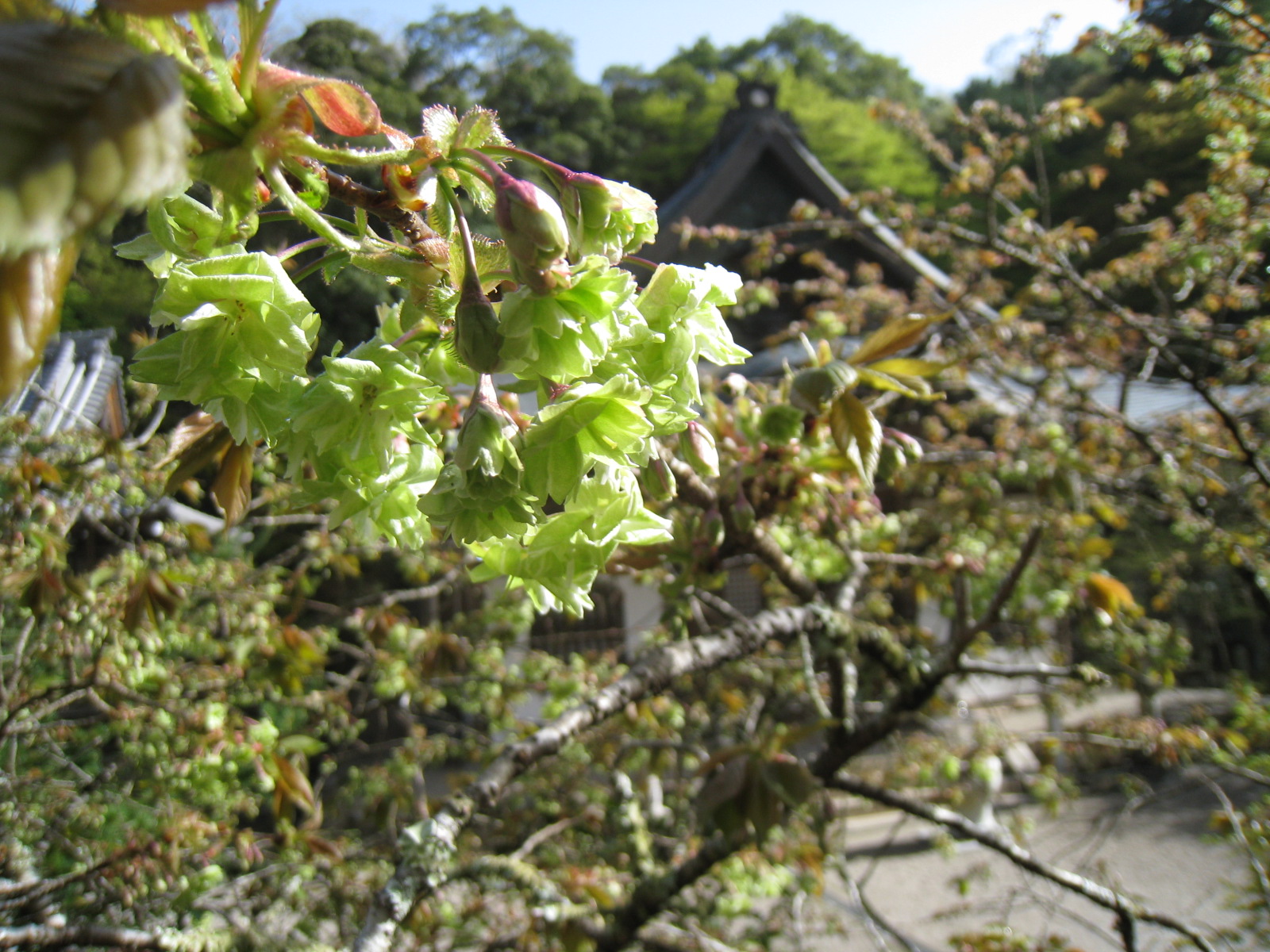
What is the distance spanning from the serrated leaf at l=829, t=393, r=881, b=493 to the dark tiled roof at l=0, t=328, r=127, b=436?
2.70 metres

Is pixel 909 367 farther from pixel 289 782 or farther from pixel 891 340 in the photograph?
pixel 289 782

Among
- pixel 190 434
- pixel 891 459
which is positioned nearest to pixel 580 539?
pixel 190 434

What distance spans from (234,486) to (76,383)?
268cm

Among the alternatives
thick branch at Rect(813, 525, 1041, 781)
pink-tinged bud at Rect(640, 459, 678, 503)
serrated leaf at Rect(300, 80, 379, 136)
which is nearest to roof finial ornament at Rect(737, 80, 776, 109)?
thick branch at Rect(813, 525, 1041, 781)

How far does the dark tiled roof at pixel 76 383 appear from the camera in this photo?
2.82m

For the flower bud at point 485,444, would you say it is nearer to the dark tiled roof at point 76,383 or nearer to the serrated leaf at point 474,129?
the serrated leaf at point 474,129

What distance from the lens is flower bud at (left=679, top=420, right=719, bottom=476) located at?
3.08 feet

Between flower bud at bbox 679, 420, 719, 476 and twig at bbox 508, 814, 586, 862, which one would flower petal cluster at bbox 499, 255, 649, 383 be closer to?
flower bud at bbox 679, 420, 719, 476

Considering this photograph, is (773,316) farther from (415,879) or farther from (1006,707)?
(415,879)

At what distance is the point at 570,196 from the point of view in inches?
22.3

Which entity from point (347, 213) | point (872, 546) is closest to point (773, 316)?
point (872, 546)

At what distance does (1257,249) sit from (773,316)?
4568 millimetres

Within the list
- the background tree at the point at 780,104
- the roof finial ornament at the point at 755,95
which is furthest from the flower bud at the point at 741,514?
the background tree at the point at 780,104

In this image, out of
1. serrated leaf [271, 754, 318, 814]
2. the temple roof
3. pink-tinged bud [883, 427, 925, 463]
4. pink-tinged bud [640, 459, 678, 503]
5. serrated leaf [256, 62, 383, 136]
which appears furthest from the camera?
the temple roof
